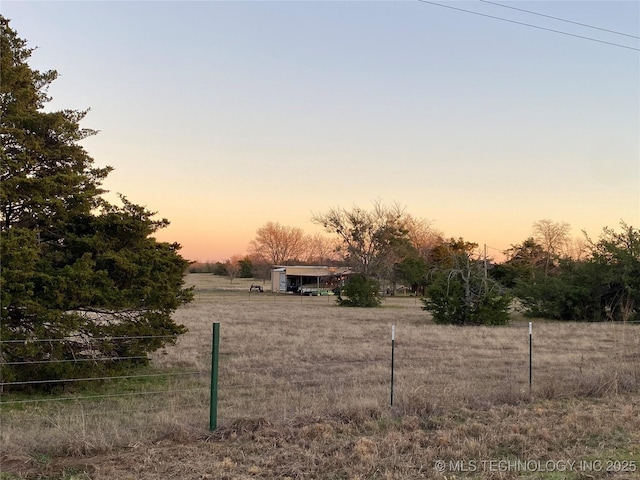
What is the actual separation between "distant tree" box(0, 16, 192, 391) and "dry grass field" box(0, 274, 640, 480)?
3.05 feet

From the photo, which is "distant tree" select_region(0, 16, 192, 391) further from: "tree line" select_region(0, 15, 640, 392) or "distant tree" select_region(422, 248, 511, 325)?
"distant tree" select_region(422, 248, 511, 325)

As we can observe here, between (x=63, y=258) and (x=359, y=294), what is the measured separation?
32927 millimetres

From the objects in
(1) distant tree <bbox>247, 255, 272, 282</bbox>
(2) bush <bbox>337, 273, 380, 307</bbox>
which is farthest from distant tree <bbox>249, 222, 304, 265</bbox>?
(2) bush <bbox>337, 273, 380, 307</bbox>

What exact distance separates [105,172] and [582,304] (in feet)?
86.0

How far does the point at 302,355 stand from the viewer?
49.6ft

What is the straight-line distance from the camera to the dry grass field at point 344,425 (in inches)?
215

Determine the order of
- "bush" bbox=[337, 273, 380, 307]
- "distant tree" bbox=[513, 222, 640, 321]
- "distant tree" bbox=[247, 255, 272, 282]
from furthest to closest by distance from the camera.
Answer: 1. "distant tree" bbox=[247, 255, 272, 282]
2. "bush" bbox=[337, 273, 380, 307]
3. "distant tree" bbox=[513, 222, 640, 321]

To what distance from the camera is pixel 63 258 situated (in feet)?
35.3

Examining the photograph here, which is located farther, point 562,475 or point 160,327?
point 160,327

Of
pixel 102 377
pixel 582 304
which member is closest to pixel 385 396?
pixel 102 377

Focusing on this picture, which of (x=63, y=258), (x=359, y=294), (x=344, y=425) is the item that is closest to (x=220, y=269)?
(x=359, y=294)

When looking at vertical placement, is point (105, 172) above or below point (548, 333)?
above

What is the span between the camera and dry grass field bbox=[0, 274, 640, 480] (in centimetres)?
547

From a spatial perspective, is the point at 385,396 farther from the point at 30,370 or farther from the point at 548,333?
the point at 548,333
